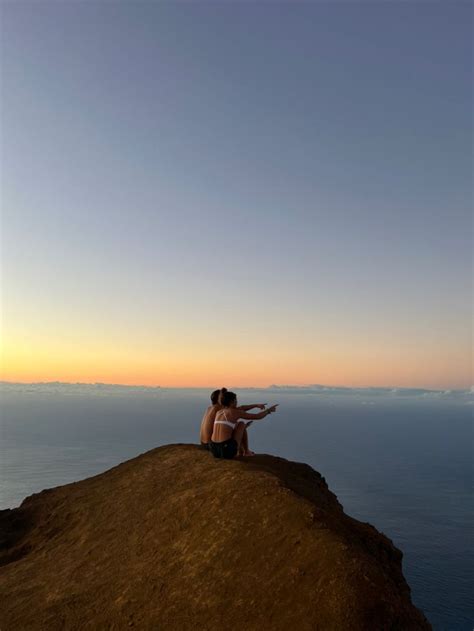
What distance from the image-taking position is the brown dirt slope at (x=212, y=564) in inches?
386

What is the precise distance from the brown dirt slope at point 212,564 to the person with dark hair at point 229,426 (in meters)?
0.69

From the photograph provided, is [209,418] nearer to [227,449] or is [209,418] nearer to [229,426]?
[227,449]

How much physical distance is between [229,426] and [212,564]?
595cm

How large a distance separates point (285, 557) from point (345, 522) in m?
3.04

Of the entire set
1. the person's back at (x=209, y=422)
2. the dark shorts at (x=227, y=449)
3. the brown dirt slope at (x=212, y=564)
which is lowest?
the brown dirt slope at (x=212, y=564)

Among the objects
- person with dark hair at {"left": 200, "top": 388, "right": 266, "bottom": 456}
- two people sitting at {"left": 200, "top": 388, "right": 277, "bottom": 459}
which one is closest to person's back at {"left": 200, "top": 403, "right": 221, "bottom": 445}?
person with dark hair at {"left": 200, "top": 388, "right": 266, "bottom": 456}

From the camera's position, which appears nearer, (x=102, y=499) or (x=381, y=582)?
(x=381, y=582)

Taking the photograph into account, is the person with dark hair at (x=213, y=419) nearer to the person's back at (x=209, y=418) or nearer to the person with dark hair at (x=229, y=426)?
the person's back at (x=209, y=418)

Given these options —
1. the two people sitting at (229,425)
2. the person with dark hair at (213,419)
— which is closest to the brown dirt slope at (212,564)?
the two people sitting at (229,425)

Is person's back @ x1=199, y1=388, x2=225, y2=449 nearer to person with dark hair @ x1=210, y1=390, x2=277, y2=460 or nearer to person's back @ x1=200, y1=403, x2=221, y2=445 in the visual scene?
person's back @ x1=200, y1=403, x2=221, y2=445

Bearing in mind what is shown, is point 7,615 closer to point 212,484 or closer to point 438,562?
point 212,484

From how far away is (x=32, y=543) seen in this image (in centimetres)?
1936

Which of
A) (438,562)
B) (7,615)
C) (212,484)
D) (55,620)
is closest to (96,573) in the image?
(55,620)

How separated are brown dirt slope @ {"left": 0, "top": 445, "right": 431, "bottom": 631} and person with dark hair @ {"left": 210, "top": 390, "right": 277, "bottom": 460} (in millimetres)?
690
